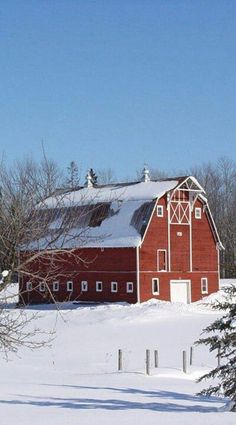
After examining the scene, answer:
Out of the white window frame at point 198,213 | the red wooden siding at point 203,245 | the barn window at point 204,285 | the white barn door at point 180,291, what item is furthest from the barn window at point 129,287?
the white window frame at point 198,213

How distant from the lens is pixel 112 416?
13711 millimetres

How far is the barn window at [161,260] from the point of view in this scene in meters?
49.9

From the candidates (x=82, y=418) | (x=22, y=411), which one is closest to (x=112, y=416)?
(x=82, y=418)

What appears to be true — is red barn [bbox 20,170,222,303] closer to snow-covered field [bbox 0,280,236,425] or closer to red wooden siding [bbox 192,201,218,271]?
red wooden siding [bbox 192,201,218,271]

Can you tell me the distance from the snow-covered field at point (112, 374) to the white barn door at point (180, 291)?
3845 millimetres

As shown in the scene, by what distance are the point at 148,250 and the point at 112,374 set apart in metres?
26.1

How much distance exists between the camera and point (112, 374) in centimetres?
2339

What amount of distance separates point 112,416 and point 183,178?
1527 inches

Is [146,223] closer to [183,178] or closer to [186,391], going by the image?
[183,178]

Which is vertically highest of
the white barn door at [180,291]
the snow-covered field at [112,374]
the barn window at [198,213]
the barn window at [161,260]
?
the barn window at [198,213]

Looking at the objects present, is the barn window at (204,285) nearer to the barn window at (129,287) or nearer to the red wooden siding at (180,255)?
the red wooden siding at (180,255)

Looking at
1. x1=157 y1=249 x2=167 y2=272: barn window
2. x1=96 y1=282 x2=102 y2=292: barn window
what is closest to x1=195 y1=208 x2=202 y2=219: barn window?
x1=157 y1=249 x2=167 y2=272: barn window

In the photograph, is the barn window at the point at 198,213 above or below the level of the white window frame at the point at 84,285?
above

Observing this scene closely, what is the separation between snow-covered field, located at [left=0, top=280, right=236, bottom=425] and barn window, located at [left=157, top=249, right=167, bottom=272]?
147 inches
